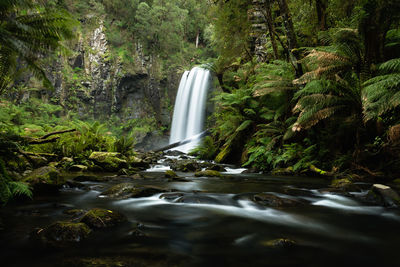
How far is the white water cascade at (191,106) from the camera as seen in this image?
880 inches

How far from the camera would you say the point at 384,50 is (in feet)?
18.2

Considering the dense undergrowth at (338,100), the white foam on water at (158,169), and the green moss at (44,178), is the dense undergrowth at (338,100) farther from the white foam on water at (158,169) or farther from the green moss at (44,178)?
the green moss at (44,178)

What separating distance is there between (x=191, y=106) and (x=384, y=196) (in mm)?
20254

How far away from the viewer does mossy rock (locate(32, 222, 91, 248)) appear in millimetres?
2020

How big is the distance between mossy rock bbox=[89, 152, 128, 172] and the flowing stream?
3732mm

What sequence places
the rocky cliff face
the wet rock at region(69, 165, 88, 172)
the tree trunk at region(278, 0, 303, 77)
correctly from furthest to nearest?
the rocky cliff face, the wet rock at region(69, 165, 88, 172), the tree trunk at region(278, 0, 303, 77)

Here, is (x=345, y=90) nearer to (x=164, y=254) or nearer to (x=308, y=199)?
(x=308, y=199)

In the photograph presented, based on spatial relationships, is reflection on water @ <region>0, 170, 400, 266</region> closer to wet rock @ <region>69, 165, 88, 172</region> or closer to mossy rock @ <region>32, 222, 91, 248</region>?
mossy rock @ <region>32, 222, 91, 248</region>

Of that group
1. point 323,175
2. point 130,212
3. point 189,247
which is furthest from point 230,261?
point 323,175

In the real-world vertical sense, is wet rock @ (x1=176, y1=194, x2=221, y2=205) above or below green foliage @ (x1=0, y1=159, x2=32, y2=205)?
below

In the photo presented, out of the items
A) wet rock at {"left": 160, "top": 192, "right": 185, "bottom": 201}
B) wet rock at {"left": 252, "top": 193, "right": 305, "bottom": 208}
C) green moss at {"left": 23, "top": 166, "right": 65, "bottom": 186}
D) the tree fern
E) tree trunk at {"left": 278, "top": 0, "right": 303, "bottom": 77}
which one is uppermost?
tree trunk at {"left": 278, "top": 0, "right": 303, "bottom": 77}

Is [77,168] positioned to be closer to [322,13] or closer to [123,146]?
[123,146]

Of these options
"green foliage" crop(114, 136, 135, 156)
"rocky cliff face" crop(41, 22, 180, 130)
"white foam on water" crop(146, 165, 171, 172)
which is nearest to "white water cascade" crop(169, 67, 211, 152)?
"rocky cliff face" crop(41, 22, 180, 130)

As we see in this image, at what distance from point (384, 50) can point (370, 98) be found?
6.91 ft
